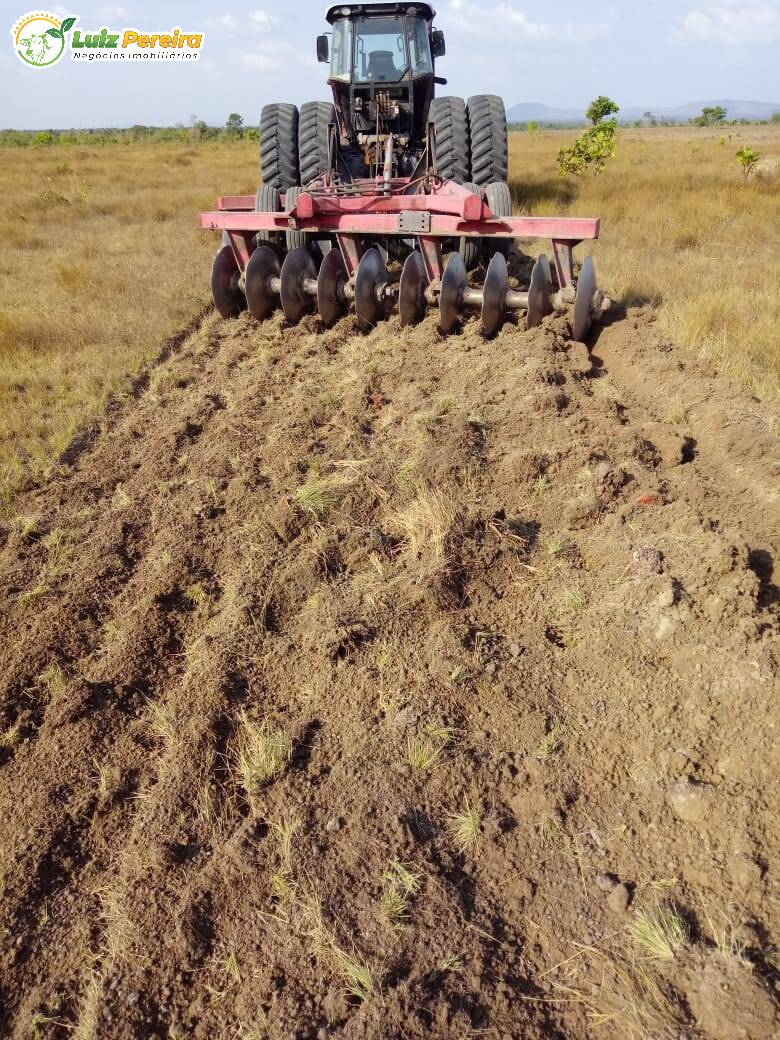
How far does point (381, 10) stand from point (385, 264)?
375 cm

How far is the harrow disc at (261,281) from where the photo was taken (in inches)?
253

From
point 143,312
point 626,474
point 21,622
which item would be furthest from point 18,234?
point 626,474

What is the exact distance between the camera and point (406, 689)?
2.58 metres

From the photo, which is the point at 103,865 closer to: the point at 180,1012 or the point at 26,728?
the point at 180,1012

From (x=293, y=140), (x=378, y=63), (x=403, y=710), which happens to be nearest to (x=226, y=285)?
(x=293, y=140)

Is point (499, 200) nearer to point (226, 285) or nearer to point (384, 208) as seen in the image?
point (384, 208)

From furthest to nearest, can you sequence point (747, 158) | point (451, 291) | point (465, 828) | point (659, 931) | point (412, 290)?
1. point (747, 158)
2. point (412, 290)
3. point (451, 291)
4. point (465, 828)
5. point (659, 931)

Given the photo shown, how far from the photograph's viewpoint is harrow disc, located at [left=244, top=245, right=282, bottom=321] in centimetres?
643

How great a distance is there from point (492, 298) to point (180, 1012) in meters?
4.84

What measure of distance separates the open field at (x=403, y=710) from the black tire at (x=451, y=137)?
382cm

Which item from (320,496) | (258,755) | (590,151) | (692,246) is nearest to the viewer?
(258,755)

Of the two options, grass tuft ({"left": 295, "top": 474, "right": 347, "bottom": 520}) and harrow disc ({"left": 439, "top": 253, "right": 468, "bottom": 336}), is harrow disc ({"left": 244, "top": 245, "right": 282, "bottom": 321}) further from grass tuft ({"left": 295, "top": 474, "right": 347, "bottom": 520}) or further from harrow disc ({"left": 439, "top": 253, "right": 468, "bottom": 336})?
grass tuft ({"left": 295, "top": 474, "right": 347, "bottom": 520})

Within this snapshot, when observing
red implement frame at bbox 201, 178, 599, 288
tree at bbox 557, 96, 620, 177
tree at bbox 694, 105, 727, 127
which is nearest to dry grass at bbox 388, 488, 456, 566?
red implement frame at bbox 201, 178, 599, 288

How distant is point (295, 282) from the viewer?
6301mm
